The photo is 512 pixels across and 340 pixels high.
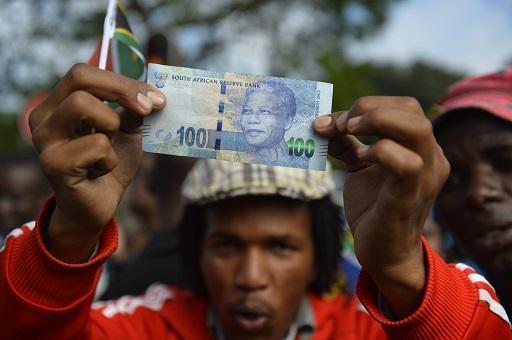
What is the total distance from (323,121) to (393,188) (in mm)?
251

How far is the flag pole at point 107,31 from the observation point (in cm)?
173

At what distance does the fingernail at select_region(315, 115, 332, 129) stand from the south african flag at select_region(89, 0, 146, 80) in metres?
0.59

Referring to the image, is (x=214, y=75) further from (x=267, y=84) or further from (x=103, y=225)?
(x=103, y=225)

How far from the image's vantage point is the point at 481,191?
2127mm

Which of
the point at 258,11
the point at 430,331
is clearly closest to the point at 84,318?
the point at 430,331

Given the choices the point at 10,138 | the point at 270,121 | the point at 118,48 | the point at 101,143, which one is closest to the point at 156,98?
the point at 101,143

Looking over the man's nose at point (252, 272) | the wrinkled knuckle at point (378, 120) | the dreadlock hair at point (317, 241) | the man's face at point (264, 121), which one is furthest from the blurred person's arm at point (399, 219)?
the dreadlock hair at point (317, 241)

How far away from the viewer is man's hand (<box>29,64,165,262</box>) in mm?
1480

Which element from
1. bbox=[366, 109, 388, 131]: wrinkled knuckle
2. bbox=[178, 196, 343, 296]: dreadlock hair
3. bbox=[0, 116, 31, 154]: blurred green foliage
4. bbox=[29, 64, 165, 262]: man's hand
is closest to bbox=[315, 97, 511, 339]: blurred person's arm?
bbox=[366, 109, 388, 131]: wrinkled knuckle

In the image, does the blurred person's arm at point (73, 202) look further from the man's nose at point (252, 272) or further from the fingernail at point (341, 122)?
the man's nose at point (252, 272)

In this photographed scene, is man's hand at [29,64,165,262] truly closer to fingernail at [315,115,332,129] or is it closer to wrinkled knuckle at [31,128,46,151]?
wrinkled knuckle at [31,128,46,151]

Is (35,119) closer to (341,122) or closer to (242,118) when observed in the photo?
(242,118)

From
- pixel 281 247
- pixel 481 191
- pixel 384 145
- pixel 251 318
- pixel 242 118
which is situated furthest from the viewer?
pixel 281 247

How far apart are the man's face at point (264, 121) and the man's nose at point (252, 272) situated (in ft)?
2.69
